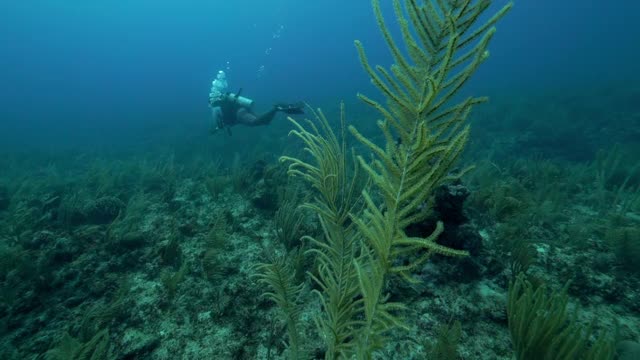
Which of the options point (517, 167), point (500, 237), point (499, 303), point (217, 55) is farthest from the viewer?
point (217, 55)

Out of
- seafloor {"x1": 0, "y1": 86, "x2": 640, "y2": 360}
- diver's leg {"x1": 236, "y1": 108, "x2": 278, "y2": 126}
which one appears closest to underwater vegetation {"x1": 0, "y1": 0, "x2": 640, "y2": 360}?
seafloor {"x1": 0, "y1": 86, "x2": 640, "y2": 360}

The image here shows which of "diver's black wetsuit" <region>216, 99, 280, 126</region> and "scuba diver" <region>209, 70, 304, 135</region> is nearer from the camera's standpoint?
"scuba diver" <region>209, 70, 304, 135</region>

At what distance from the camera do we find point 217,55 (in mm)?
127125

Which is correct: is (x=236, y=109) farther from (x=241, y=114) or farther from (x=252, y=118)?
(x=252, y=118)

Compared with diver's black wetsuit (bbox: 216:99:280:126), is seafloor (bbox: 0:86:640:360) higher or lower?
lower

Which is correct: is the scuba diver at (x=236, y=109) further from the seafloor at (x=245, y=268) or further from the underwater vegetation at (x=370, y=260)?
the underwater vegetation at (x=370, y=260)

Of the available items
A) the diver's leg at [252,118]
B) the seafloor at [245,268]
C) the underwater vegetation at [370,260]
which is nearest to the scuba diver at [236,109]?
the diver's leg at [252,118]

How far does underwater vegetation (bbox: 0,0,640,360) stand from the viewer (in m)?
1.73

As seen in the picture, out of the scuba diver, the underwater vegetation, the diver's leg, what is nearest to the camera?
the underwater vegetation

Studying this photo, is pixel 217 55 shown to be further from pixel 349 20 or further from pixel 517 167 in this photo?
pixel 517 167

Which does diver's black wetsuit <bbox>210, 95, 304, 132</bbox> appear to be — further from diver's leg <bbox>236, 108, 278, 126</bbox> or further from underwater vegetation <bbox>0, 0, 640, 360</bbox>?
underwater vegetation <bbox>0, 0, 640, 360</bbox>

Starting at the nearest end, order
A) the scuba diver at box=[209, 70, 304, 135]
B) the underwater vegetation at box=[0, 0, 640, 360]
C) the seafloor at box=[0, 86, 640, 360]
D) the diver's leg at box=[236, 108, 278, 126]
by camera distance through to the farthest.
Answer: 1. the underwater vegetation at box=[0, 0, 640, 360]
2. the seafloor at box=[0, 86, 640, 360]
3. the scuba diver at box=[209, 70, 304, 135]
4. the diver's leg at box=[236, 108, 278, 126]

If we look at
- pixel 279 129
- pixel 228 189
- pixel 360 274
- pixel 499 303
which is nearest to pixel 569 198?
pixel 499 303

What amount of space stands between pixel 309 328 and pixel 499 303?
2061mm
